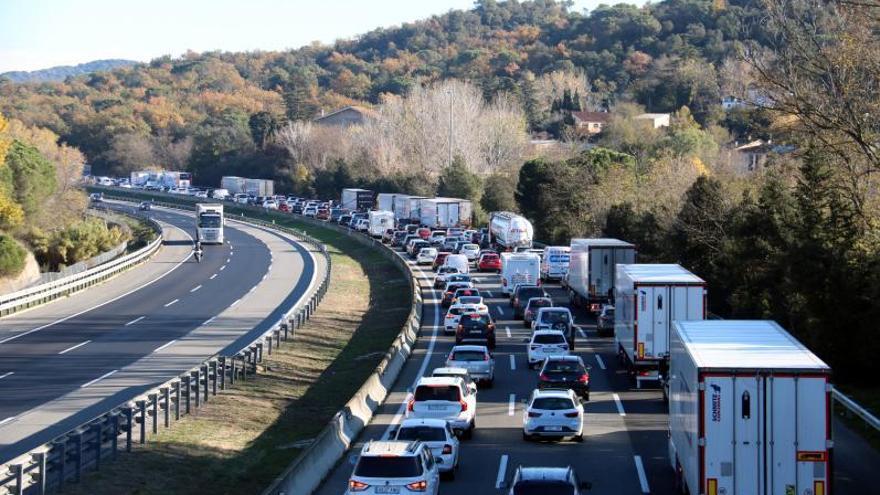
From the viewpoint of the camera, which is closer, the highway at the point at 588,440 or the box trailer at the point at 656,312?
the highway at the point at 588,440

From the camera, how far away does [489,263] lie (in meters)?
74.9

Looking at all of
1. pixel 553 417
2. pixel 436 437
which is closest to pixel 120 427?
pixel 436 437

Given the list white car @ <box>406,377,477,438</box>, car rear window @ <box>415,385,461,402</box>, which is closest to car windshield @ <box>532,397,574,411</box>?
white car @ <box>406,377,477,438</box>

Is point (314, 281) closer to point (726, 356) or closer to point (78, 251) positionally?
point (78, 251)

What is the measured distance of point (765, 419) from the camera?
16828 millimetres

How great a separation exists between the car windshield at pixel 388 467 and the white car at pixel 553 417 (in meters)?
7.12

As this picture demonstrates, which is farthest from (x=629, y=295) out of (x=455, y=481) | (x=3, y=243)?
(x=3, y=243)

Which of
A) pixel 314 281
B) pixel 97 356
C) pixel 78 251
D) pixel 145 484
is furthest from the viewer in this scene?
pixel 78 251

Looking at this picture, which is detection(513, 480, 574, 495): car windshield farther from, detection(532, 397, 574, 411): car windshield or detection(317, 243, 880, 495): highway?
detection(532, 397, 574, 411): car windshield

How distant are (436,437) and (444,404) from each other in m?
4.11

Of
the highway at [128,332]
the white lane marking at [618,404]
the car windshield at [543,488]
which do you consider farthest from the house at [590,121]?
the car windshield at [543,488]

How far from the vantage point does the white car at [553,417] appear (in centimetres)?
2539

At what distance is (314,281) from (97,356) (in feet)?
96.9

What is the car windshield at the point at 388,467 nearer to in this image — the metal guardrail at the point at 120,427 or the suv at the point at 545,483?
the suv at the point at 545,483
